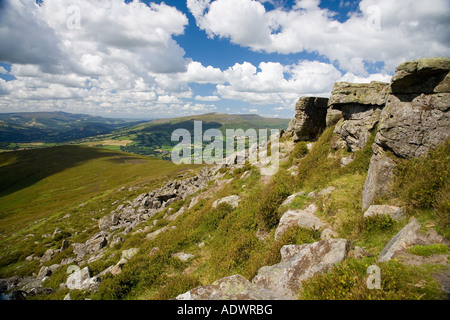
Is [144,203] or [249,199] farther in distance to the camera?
[144,203]

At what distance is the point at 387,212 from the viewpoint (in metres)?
8.27

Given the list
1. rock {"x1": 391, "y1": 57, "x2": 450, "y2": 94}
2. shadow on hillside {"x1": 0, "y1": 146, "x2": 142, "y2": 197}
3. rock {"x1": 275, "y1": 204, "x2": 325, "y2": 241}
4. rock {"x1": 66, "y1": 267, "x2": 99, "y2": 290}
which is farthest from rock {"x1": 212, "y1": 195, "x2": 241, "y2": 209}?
shadow on hillside {"x1": 0, "y1": 146, "x2": 142, "y2": 197}

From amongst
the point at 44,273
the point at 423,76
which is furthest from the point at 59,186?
the point at 423,76

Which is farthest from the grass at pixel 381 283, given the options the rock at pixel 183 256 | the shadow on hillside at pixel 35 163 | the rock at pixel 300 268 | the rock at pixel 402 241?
the shadow on hillside at pixel 35 163

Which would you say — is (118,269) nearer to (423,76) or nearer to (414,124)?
(414,124)

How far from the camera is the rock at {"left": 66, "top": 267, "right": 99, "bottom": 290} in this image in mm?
13727

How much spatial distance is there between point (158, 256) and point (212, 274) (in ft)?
17.3

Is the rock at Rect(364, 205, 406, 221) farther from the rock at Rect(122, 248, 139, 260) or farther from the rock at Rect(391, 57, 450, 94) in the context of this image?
the rock at Rect(122, 248, 139, 260)

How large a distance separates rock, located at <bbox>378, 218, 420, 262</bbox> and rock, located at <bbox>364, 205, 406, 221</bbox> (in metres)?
1.05

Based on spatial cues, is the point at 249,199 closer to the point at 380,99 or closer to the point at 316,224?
the point at 316,224

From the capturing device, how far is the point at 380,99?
1440cm

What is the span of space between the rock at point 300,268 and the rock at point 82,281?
40.8ft

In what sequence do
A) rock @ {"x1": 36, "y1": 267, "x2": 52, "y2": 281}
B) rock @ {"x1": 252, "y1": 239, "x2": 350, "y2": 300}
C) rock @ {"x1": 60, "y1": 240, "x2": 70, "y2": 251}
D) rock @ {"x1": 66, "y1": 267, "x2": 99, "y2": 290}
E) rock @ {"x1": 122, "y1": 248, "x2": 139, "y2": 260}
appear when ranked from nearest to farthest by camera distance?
rock @ {"x1": 252, "y1": 239, "x2": 350, "y2": 300} → rock @ {"x1": 66, "y1": 267, "x2": 99, "y2": 290} → rock @ {"x1": 122, "y1": 248, "x2": 139, "y2": 260} → rock @ {"x1": 36, "y1": 267, "x2": 52, "y2": 281} → rock @ {"x1": 60, "y1": 240, "x2": 70, "y2": 251}
